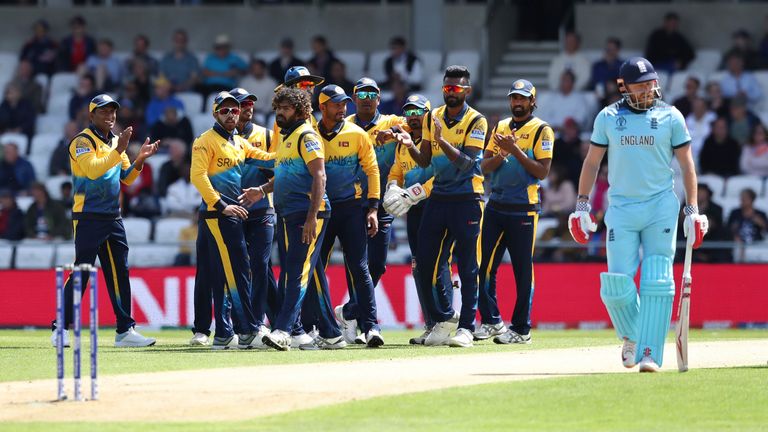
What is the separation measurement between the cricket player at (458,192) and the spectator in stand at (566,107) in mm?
9939

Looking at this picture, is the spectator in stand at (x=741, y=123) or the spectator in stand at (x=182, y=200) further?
the spectator in stand at (x=182, y=200)

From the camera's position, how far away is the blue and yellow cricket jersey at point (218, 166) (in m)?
14.6

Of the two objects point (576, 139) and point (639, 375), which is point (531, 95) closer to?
point (639, 375)

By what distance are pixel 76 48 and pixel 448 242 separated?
48.2 ft

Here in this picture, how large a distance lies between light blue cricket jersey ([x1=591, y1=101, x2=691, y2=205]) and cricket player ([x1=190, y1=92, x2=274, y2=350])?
4.10m

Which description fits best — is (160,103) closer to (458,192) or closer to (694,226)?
(458,192)

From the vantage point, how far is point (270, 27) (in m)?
28.7

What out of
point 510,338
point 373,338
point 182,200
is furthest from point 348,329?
point 182,200

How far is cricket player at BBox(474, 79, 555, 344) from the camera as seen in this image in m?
15.3

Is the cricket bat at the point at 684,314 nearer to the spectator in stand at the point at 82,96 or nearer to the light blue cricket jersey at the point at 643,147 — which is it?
the light blue cricket jersey at the point at 643,147

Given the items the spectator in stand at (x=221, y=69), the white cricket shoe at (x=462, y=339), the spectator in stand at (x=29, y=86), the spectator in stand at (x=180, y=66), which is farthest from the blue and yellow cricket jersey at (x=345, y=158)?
the spectator in stand at (x=29, y=86)

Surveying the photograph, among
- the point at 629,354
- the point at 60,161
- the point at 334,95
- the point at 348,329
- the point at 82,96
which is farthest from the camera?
the point at 82,96

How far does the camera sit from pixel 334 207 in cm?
1454

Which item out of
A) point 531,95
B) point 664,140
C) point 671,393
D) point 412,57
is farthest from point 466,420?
point 412,57
